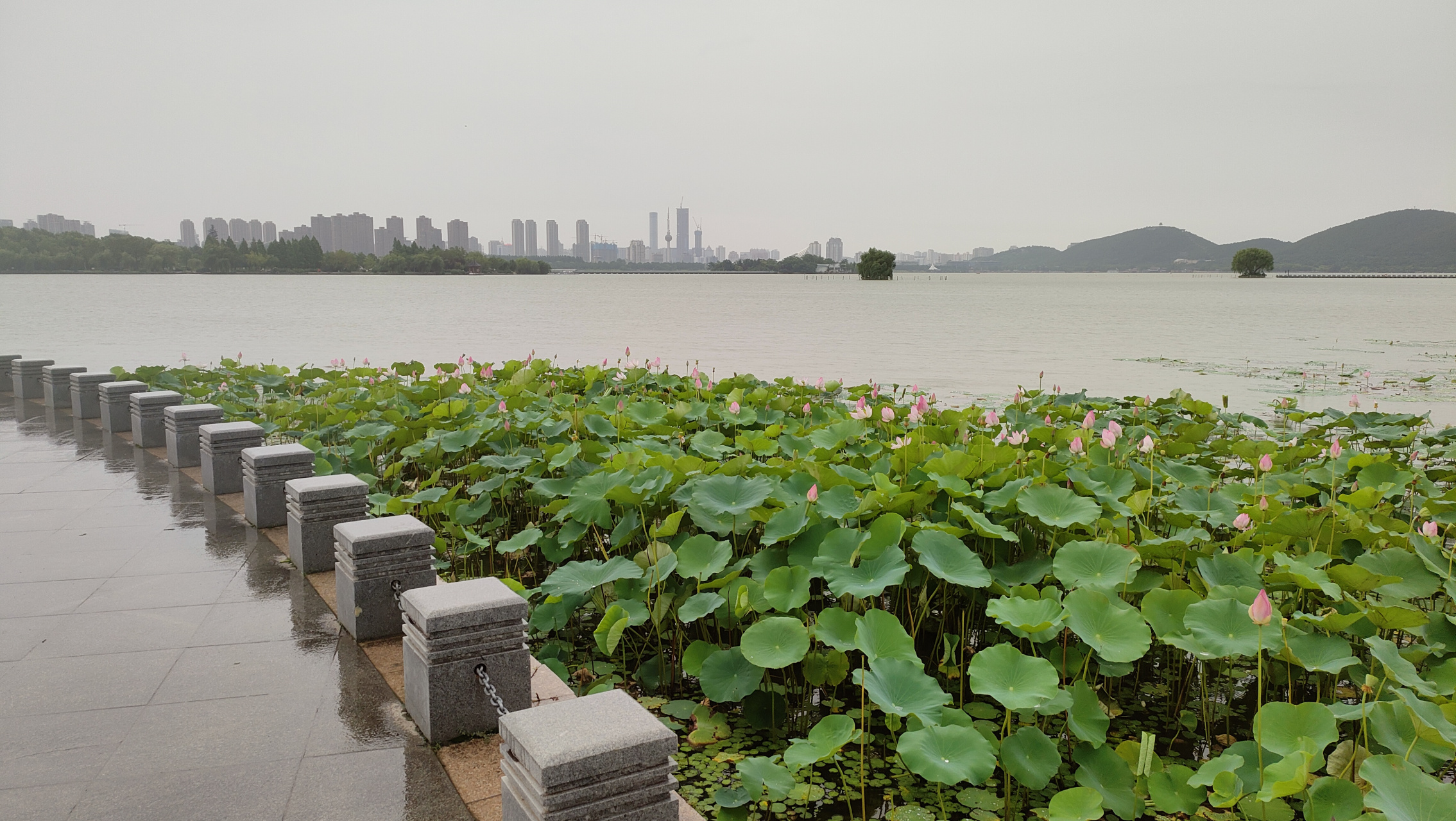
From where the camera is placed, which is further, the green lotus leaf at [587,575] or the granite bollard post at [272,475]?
the granite bollard post at [272,475]

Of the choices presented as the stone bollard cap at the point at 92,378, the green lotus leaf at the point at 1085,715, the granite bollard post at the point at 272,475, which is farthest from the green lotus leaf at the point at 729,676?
the stone bollard cap at the point at 92,378

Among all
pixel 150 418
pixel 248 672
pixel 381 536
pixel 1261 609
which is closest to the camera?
pixel 1261 609

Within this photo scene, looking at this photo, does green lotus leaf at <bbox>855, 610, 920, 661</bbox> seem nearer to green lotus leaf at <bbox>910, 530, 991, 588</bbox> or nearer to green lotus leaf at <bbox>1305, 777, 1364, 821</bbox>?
green lotus leaf at <bbox>910, 530, 991, 588</bbox>

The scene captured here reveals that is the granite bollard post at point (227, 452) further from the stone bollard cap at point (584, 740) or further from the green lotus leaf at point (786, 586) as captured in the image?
the stone bollard cap at point (584, 740)

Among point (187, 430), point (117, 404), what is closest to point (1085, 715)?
point (187, 430)

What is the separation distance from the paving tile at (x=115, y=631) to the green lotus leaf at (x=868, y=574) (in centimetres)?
298

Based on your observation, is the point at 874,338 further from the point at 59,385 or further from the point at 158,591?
the point at 158,591

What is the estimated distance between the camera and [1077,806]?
256 centimetres

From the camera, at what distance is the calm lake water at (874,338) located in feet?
61.5

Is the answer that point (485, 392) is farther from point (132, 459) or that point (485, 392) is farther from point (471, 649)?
point (471, 649)

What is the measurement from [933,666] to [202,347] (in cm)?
2953

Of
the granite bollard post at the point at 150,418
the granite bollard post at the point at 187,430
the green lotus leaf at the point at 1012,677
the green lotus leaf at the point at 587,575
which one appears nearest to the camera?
the green lotus leaf at the point at 1012,677

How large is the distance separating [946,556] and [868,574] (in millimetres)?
337

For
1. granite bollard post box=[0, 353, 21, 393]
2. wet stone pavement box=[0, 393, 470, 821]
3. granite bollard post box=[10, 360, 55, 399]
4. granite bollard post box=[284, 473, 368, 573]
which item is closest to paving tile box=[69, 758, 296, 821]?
wet stone pavement box=[0, 393, 470, 821]
